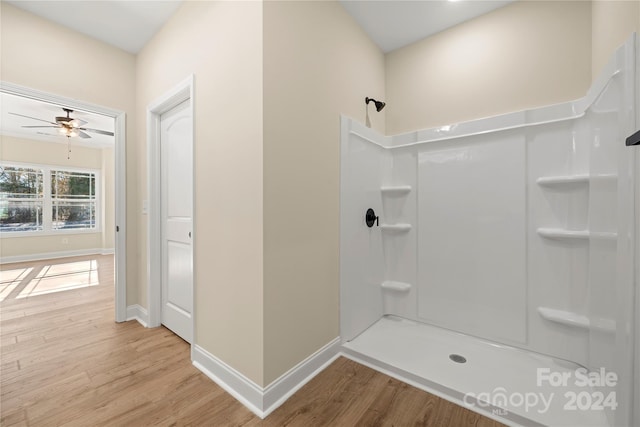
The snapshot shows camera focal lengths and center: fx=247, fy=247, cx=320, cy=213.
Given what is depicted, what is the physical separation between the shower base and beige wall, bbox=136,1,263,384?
0.92 m

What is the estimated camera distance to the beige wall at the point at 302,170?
140 centimetres

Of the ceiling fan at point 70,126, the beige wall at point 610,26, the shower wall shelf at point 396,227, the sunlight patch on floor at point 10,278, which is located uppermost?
the ceiling fan at point 70,126

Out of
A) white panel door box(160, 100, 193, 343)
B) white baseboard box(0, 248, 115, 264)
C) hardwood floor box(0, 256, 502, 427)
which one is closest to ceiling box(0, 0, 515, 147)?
white panel door box(160, 100, 193, 343)

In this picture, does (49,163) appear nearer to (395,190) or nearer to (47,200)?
(47,200)

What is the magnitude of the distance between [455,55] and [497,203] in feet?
4.48

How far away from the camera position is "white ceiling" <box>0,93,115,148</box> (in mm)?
3756

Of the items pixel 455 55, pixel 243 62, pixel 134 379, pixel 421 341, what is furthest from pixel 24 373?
pixel 455 55

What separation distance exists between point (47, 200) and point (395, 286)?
7.90 m

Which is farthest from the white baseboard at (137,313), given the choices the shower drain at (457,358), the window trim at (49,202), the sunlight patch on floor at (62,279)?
the window trim at (49,202)

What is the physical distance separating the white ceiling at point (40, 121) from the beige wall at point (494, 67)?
4.10m

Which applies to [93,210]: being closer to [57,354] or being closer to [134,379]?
[57,354]

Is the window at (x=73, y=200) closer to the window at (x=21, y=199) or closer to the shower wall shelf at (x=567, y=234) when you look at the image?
the window at (x=21, y=199)

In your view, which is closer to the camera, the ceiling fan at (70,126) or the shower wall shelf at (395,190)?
the shower wall shelf at (395,190)

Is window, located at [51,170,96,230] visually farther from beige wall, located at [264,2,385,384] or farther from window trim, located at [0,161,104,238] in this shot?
beige wall, located at [264,2,385,384]
